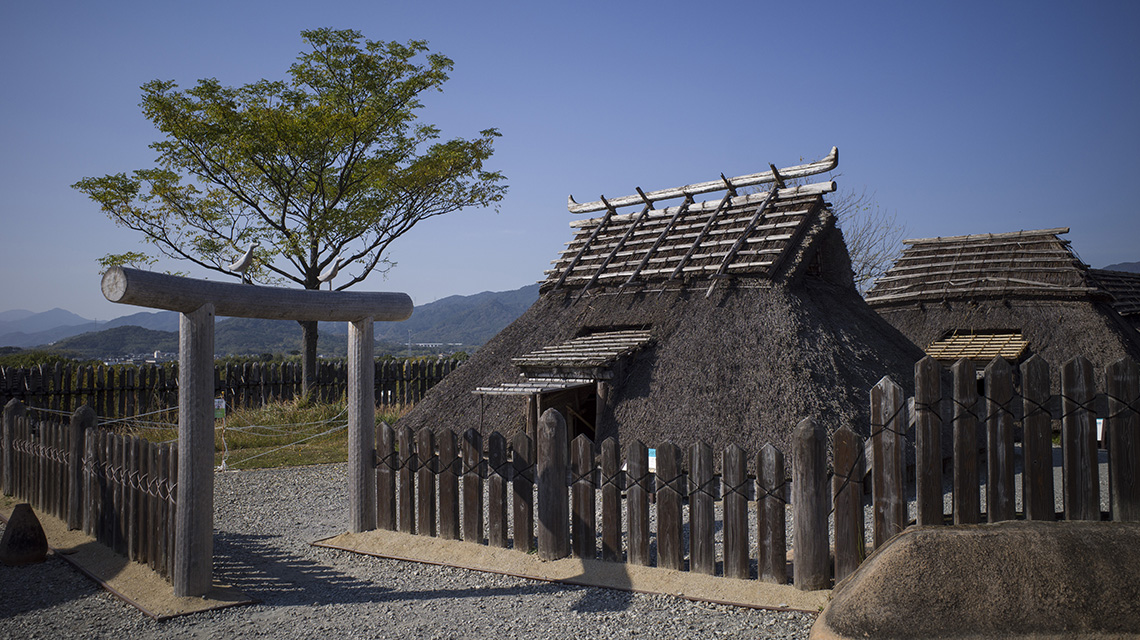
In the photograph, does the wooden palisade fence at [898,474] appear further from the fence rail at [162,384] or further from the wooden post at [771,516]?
the fence rail at [162,384]

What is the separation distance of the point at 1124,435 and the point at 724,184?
871 cm

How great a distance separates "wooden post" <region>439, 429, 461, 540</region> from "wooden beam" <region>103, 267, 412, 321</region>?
141cm

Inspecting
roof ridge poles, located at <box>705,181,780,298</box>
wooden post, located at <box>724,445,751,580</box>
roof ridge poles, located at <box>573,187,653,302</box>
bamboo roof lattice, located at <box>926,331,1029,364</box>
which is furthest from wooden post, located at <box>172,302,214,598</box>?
bamboo roof lattice, located at <box>926,331,1029,364</box>

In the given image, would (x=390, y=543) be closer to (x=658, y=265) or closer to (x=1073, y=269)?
(x=658, y=265)

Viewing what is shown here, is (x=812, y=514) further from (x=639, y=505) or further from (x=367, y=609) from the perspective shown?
(x=367, y=609)

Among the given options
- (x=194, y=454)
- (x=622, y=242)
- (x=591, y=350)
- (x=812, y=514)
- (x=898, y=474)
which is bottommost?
(x=812, y=514)

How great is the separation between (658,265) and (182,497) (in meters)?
8.27

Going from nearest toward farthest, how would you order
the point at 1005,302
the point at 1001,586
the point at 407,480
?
the point at 1001,586 < the point at 407,480 < the point at 1005,302

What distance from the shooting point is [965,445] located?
480cm

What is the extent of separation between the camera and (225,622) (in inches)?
190

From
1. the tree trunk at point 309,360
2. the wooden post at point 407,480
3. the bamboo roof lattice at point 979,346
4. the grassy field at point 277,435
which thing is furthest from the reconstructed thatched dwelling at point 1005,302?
the tree trunk at point 309,360

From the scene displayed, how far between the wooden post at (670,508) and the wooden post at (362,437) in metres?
2.96

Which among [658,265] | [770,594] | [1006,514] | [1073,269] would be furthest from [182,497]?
[1073,269]

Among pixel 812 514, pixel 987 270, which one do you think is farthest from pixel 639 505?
pixel 987 270
